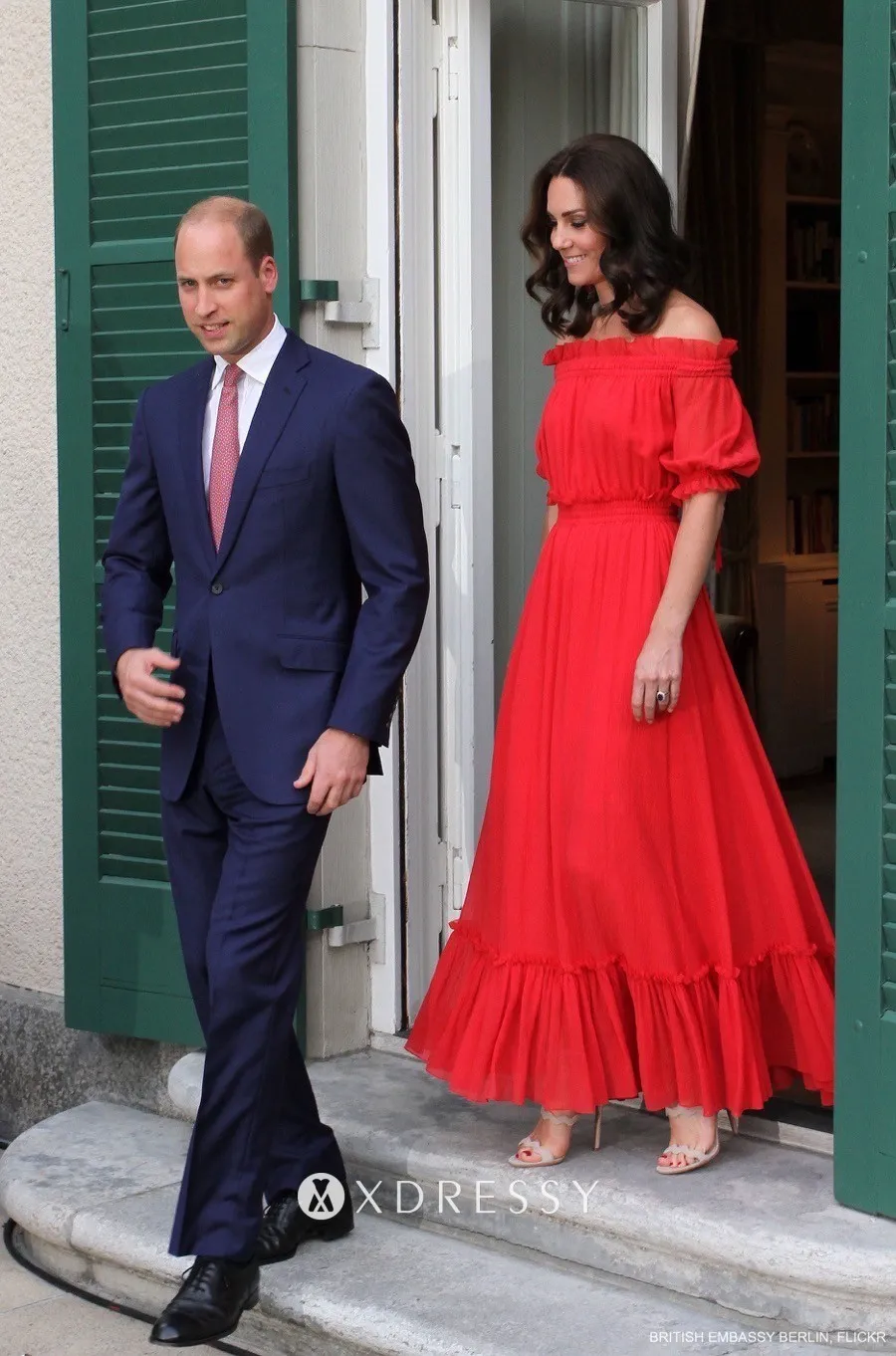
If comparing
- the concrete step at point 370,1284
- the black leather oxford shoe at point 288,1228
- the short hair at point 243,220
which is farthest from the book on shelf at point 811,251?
the black leather oxford shoe at point 288,1228

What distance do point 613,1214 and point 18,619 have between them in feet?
7.66

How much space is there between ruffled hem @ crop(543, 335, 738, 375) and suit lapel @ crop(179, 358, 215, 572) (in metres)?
0.72

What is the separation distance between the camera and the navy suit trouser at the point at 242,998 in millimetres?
3270

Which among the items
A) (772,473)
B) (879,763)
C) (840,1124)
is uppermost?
(772,473)

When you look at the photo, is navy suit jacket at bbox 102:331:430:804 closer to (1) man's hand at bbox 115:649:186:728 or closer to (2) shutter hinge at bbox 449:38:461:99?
(1) man's hand at bbox 115:649:186:728

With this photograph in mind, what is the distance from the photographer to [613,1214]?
3.51 meters

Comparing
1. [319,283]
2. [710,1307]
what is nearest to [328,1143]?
[710,1307]

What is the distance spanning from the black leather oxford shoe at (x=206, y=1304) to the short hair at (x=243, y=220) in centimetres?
162

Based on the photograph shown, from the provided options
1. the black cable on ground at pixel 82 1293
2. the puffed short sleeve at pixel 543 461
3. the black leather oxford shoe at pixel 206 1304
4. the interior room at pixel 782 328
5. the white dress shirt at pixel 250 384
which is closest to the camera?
the black leather oxford shoe at pixel 206 1304

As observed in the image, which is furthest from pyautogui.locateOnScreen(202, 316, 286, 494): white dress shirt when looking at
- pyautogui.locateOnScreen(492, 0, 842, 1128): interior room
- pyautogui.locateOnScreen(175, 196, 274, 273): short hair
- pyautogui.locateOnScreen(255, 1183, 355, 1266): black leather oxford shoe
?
pyautogui.locateOnScreen(492, 0, 842, 1128): interior room

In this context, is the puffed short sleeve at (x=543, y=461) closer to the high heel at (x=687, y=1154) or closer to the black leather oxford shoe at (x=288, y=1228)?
the high heel at (x=687, y=1154)

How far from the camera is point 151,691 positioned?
3.32 metres

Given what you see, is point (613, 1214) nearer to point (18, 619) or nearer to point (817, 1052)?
point (817, 1052)

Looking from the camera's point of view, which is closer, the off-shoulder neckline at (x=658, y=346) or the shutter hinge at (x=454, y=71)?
the off-shoulder neckline at (x=658, y=346)
